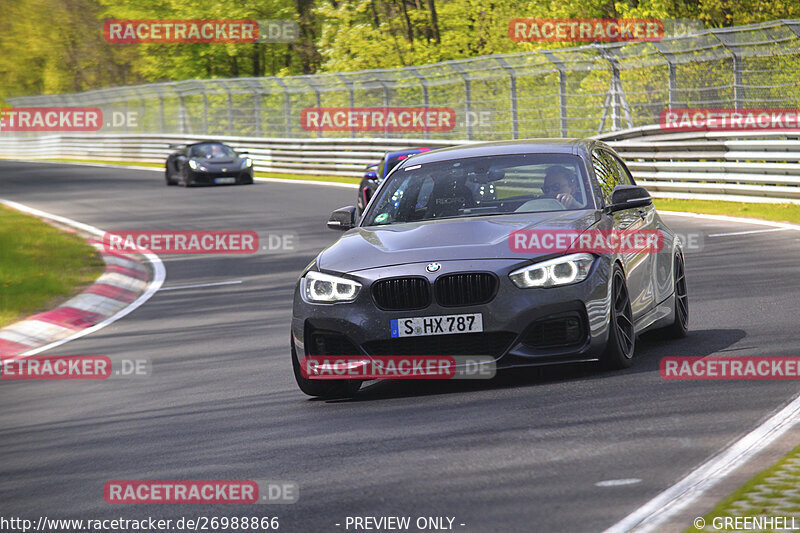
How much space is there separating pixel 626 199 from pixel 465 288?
4.89ft

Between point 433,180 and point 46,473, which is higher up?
point 433,180

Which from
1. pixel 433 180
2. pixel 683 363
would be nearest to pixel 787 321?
pixel 683 363

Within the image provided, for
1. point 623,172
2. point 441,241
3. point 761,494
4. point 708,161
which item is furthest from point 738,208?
point 761,494

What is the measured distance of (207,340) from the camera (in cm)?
1176

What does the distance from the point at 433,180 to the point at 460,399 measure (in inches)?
73.1

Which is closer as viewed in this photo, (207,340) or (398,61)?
(207,340)

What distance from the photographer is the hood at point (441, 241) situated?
25.0 feet


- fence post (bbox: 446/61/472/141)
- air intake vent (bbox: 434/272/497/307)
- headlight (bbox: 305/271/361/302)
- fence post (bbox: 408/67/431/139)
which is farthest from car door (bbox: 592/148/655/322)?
fence post (bbox: 408/67/431/139)

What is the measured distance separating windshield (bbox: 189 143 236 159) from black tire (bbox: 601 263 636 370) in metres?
29.3

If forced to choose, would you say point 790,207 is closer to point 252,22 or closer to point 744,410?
point 744,410

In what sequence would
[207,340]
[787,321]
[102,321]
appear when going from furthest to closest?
[102,321], [207,340], [787,321]
